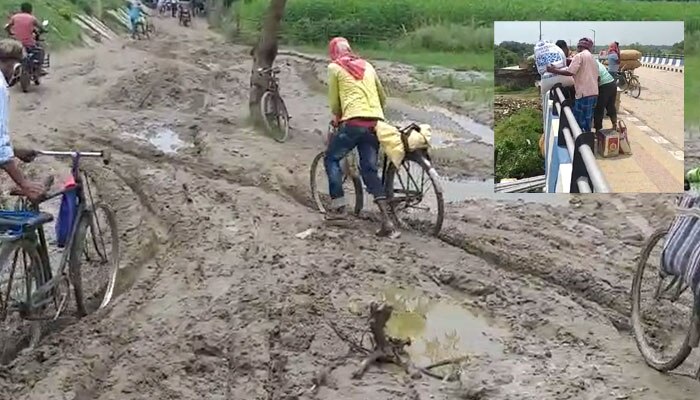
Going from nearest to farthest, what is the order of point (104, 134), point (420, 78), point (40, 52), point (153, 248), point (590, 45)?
1. point (153, 248)
2. point (590, 45)
3. point (104, 134)
4. point (40, 52)
5. point (420, 78)

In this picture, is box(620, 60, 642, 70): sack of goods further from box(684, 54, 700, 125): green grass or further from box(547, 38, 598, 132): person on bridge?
box(684, 54, 700, 125): green grass

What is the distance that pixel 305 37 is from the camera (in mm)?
19344

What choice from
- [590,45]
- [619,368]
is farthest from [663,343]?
[590,45]

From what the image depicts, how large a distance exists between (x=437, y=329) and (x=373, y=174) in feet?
6.45

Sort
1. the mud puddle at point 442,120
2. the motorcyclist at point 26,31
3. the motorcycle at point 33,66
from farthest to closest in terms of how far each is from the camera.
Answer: the motorcyclist at point 26,31 → the motorcycle at point 33,66 → the mud puddle at point 442,120

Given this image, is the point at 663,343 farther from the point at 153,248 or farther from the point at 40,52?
the point at 40,52

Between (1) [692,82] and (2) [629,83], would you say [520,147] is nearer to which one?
(2) [629,83]

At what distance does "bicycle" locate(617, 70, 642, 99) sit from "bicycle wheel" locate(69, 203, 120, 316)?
523 cm

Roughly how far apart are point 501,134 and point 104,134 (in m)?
4.59

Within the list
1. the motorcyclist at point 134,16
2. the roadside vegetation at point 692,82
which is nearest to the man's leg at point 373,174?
the roadside vegetation at point 692,82

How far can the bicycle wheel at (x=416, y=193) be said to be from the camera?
764cm

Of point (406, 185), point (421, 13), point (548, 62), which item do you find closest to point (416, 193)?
point (406, 185)

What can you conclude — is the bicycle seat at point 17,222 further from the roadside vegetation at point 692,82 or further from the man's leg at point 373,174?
the roadside vegetation at point 692,82

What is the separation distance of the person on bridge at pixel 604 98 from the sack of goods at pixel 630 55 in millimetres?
347
